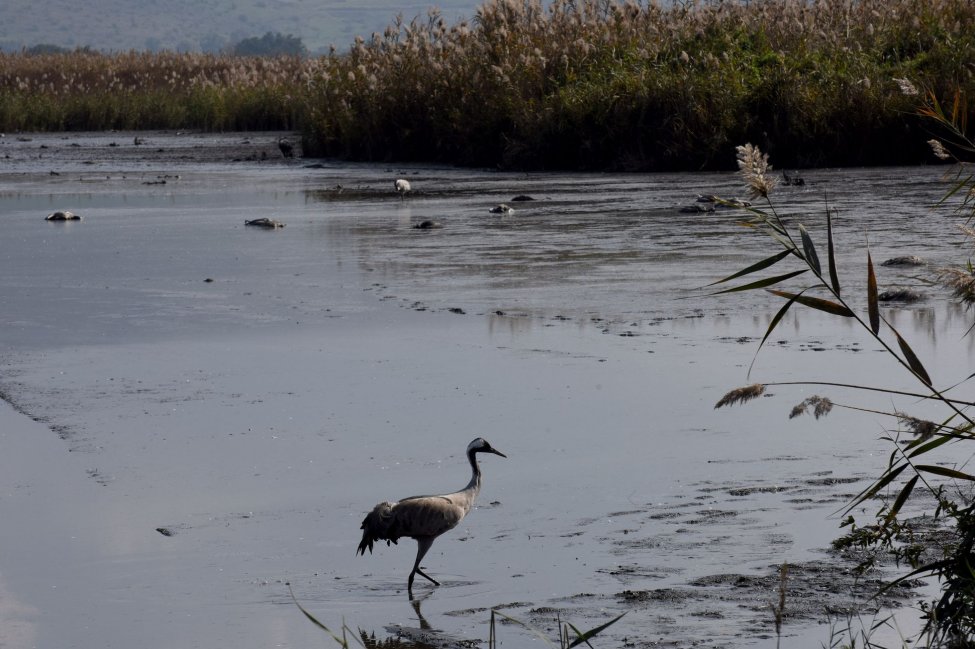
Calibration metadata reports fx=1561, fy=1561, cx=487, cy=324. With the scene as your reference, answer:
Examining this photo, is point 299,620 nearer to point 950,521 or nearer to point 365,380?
point 950,521

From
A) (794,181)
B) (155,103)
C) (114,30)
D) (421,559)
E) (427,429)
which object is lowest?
(421,559)

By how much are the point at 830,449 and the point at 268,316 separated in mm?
4715

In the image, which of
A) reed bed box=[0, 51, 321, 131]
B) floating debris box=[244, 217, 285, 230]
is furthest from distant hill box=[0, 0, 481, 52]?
floating debris box=[244, 217, 285, 230]

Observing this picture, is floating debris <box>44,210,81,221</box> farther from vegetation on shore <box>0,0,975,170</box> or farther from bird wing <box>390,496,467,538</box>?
bird wing <box>390,496,467,538</box>

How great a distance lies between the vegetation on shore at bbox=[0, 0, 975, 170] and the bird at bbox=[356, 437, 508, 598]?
12.4 m

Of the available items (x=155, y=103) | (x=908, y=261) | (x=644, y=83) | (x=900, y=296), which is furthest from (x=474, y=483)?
(x=155, y=103)

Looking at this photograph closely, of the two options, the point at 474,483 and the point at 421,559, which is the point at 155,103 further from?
the point at 421,559

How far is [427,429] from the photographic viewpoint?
6668mm

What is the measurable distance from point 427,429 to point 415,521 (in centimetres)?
174

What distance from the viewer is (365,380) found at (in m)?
7.73

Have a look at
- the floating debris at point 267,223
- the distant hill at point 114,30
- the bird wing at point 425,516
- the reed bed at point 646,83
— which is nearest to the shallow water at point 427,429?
the bird wing at point 425,516

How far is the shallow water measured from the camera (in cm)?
463

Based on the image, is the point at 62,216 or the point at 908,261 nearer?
the point at 908,261

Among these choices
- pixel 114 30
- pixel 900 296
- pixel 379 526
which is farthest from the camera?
pixel 114 30
